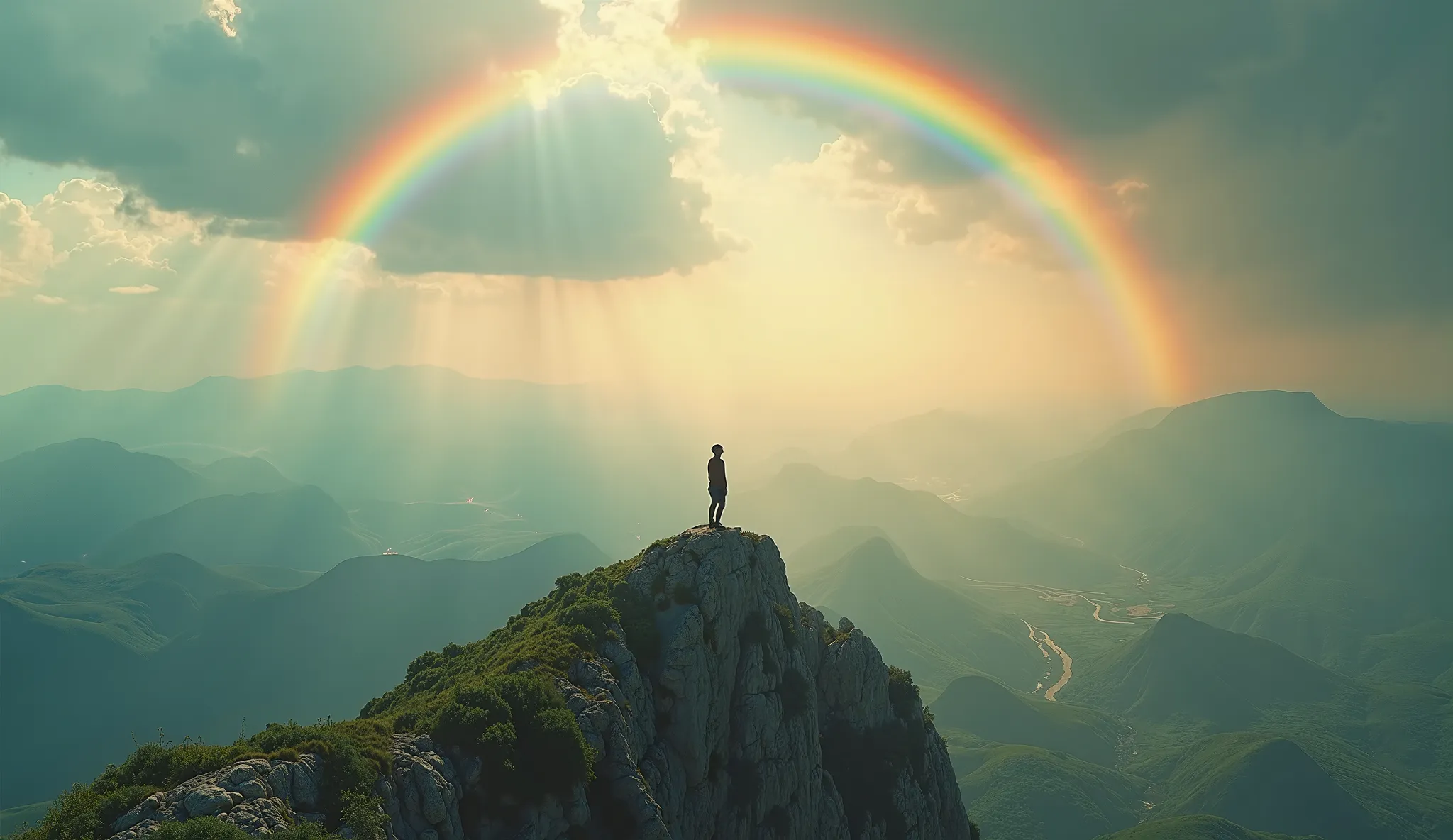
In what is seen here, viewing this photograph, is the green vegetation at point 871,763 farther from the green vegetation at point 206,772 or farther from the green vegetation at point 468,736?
the green vegetation at point 206,772

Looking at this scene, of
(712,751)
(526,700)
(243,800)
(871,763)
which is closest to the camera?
(243,800)

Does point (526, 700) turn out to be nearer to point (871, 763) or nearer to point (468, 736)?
point (468, 736)

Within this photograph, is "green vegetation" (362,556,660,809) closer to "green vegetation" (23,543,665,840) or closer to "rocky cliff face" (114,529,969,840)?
"green vegetation" (23,543,665,840)

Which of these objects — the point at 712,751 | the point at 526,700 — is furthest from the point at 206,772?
the point at 712,751

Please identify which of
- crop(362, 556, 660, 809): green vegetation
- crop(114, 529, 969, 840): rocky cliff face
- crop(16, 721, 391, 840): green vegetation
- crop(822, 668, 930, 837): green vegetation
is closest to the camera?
crop(16, 721, 391, 840): green vegetation

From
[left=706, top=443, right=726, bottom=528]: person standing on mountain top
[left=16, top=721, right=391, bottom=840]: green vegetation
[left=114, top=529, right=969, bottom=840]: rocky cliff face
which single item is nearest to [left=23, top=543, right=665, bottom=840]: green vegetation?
[left=16, top=721, right=391, bottom=840]: green vegetation

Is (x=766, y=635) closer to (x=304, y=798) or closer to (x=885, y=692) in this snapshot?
(x=885, y=692)

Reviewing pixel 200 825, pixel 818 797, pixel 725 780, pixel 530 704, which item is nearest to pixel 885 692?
pixel 818 797

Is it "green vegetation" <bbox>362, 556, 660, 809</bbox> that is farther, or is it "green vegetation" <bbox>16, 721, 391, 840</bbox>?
"green vegetation" <bbox>362, 556, 660, 809</bbox>

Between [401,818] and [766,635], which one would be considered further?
[766,635]
